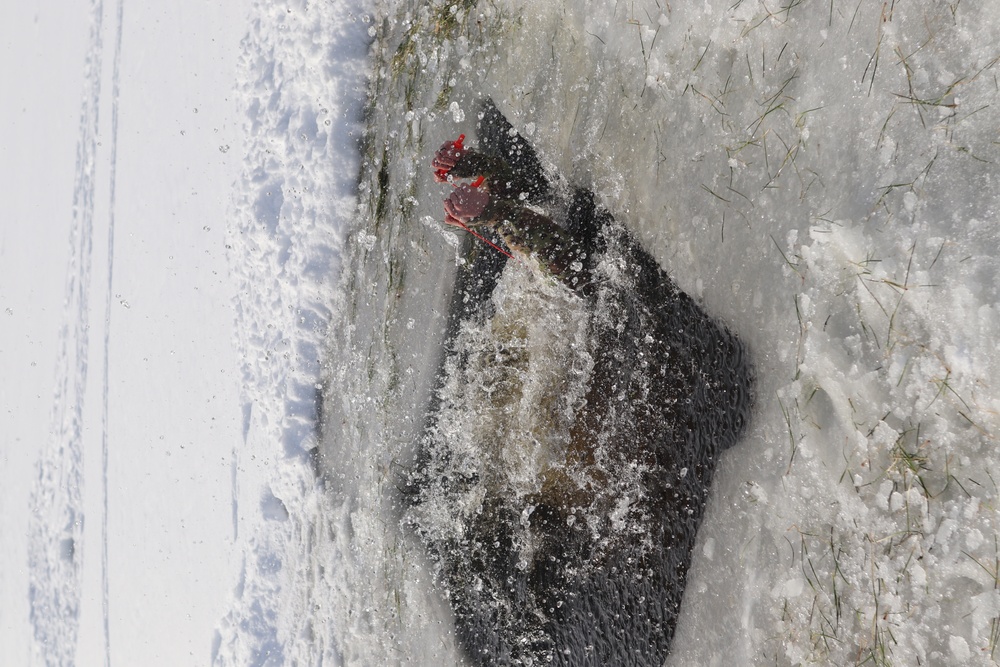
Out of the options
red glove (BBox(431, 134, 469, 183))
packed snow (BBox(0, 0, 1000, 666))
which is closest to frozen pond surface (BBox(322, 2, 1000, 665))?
packed snow (BBox(0, 0, 1000, 666))

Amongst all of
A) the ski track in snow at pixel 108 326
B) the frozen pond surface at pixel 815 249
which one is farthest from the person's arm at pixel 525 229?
the ski track in snow at pixel 108 326

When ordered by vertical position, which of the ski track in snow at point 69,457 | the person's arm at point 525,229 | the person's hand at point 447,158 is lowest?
the ski track in snow at point 69,457

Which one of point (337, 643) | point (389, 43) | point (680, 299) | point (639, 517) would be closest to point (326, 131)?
point (389, 43)

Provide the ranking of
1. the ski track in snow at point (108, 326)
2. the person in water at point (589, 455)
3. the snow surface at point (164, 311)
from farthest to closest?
the ski track in snow at point (108, 326)
the snow surface at point (164, 311)
the person in water at point (589, 455)

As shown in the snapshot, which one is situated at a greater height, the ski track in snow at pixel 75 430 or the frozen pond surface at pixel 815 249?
the frozen pond surface at pixel 815 249

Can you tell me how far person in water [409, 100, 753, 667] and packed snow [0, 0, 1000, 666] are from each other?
160 millimetres

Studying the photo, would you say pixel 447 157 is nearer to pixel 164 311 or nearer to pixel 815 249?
pixel 815 249

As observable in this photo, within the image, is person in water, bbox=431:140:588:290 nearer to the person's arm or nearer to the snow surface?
the person's arm

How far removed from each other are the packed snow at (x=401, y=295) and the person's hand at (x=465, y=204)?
630 mm

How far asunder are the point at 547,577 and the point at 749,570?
1290mm

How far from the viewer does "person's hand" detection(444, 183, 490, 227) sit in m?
3.62

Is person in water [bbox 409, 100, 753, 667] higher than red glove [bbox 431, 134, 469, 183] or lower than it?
lower

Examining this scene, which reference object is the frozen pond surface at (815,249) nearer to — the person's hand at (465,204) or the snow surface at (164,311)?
the person's hand at (465,204)

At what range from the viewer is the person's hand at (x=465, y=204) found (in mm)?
3625
